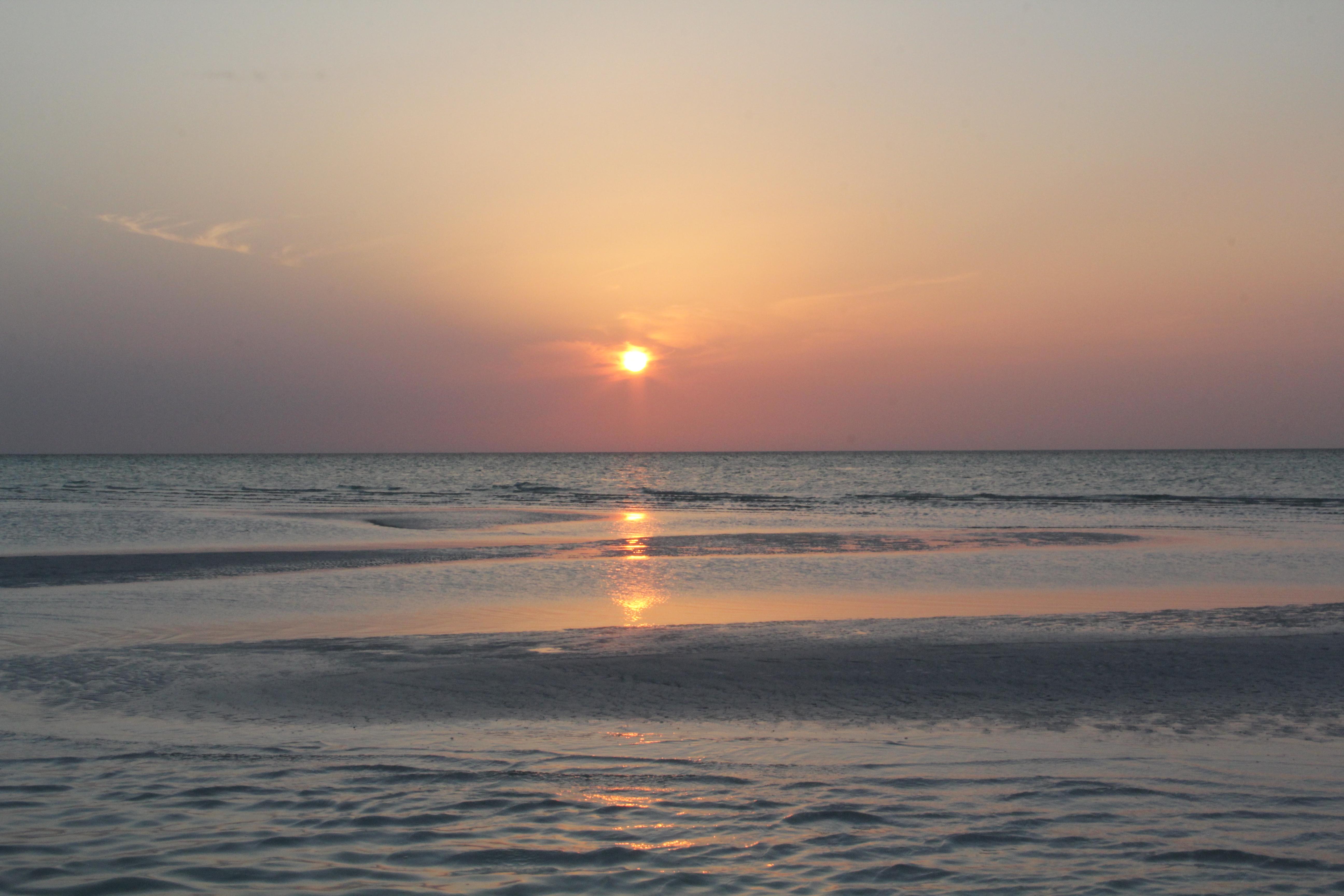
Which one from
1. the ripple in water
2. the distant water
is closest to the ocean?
the ripple in water

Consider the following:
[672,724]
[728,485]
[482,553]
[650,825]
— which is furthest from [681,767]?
[728,485]

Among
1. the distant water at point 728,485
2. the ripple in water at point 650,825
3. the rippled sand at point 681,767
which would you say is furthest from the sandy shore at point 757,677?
the distant water at point 728,485

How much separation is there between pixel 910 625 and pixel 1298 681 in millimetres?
4953

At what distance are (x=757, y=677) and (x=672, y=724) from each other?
81.9 inches

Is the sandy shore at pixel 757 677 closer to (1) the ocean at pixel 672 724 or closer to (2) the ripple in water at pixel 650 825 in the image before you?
(1) the ocean at pixel 672 724

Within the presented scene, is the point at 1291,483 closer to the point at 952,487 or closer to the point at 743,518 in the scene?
the point at 952,487

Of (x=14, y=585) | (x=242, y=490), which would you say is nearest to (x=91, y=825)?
(x=14, y=585)

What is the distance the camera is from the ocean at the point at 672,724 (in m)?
5.79

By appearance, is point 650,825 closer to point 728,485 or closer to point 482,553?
point 482,553

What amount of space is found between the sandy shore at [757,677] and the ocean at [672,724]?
0.21 ft

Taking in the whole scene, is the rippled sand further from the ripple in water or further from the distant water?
the distant water

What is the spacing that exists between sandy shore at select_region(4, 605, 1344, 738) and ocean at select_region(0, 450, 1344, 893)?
0.06m

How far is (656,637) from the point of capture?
13.5 metres

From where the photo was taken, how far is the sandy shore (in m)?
9.57
